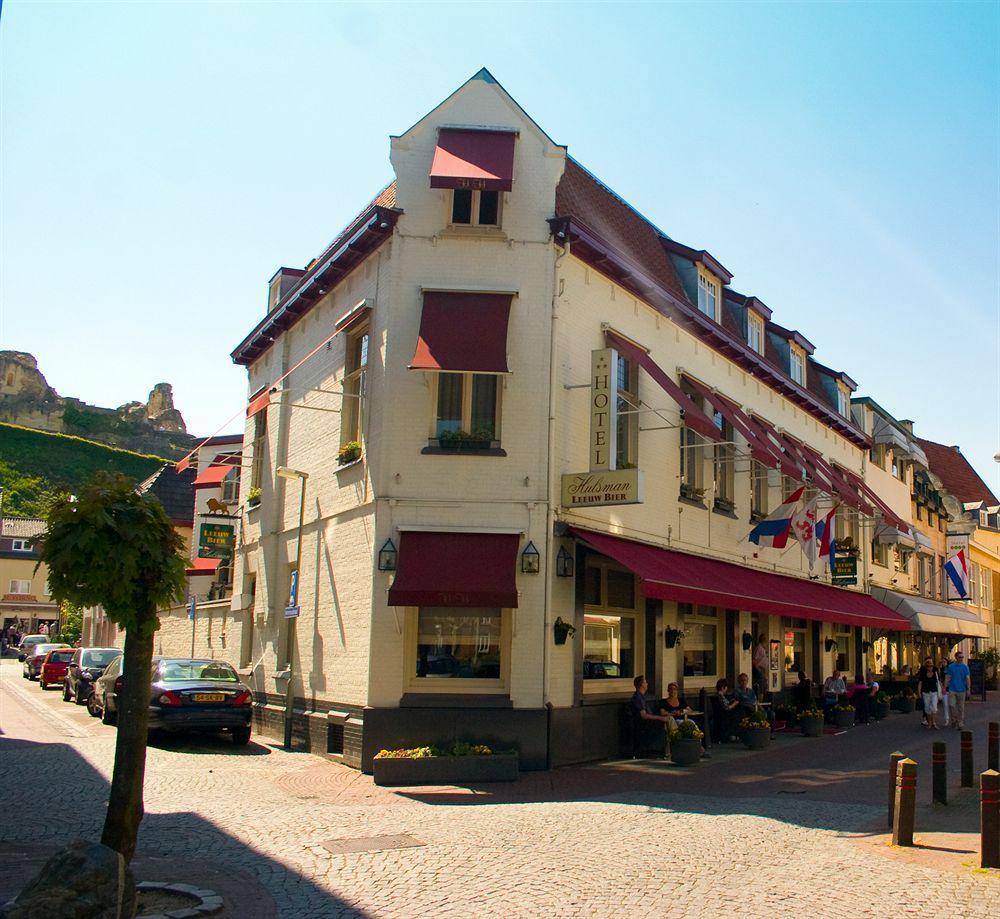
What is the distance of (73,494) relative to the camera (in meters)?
7.81

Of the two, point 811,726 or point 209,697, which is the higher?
point 209,697

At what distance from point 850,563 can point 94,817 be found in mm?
20823

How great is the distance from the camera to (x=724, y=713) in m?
19.2

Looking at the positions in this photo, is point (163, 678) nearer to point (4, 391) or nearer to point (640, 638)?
point (640, 638)

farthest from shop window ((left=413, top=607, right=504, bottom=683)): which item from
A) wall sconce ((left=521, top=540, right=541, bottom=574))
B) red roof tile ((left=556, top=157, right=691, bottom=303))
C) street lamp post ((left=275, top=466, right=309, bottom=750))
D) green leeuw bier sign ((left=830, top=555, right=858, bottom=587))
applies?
green leeuw bier sign ((left=830, top=555, right=858, bottom=587))

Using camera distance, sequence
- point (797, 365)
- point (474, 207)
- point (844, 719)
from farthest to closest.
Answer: point (797, 365)
point (844, 719)
point (474, 207)

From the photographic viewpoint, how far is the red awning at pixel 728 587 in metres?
15.4

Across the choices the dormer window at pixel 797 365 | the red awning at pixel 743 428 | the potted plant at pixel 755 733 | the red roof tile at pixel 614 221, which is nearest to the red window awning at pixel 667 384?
the red roof tile at pixel 614 221

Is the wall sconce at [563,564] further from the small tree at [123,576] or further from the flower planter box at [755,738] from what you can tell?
the small tree at [123,576]

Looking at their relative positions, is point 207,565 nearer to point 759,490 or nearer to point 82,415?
point 759,490

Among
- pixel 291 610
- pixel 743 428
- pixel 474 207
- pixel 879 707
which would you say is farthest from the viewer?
pixel 879 707

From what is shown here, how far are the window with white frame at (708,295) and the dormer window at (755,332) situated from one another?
2028 millimetres

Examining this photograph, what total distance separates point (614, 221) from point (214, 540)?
35.9ft

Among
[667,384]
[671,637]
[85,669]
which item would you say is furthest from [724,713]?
[85,669]
